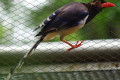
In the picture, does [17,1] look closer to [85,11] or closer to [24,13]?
[24,13]

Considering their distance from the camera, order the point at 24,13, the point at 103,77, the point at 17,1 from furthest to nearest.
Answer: the point at 24,13 < the point at 17,1 < the point at 103,77

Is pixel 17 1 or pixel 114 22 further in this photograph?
pixel 114 22

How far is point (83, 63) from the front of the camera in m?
1.85

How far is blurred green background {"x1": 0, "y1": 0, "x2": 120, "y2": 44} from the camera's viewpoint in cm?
216

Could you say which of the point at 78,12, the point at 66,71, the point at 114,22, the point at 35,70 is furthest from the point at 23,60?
the point at 114,22

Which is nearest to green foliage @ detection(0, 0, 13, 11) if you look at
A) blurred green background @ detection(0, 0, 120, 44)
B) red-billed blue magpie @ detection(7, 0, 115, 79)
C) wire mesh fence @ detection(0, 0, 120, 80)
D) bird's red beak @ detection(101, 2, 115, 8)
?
blurred green background @ detection(0, 0, 120, 44)

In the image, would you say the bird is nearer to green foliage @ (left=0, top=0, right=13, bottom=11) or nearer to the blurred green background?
the blurred green background

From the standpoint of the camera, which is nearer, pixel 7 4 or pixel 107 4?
pixel 107 4

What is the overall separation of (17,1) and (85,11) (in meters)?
0.58

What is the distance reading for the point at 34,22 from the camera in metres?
2.41

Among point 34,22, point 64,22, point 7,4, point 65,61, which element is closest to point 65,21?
point 64,22

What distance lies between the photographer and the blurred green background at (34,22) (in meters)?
2.16

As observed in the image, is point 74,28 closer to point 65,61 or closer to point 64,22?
point 64,22

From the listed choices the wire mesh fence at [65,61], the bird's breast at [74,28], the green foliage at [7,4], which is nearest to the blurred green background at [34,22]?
the green foliage at [7,4]
